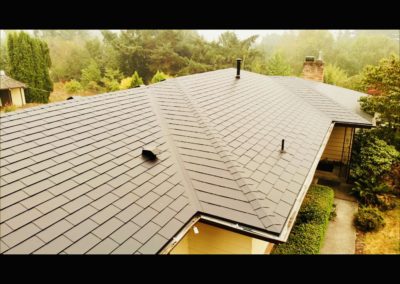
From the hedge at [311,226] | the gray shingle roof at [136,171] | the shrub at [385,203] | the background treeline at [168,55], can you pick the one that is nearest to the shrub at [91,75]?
the background treeline at [168,55]

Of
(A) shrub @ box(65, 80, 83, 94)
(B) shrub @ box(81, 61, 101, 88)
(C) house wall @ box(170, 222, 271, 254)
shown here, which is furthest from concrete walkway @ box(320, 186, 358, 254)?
(B) shrub @ box(81, 61, 101, 88)

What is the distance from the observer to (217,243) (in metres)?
6.08

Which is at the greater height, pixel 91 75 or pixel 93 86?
pixel 91 75

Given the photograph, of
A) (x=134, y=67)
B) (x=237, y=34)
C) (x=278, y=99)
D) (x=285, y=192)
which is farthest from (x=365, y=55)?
(x=285, y=192)

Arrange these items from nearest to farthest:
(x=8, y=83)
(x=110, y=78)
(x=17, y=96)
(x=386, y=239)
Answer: (x=386, y=239)
(x=8, y=83)
(x=17, y=96)
(x=110, y=78)

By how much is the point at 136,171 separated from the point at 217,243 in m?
2.20

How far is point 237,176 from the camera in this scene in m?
5.88

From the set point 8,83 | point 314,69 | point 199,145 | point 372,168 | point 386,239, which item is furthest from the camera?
point 8,83

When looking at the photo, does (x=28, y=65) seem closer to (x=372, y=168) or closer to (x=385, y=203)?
(x=372, y=168)

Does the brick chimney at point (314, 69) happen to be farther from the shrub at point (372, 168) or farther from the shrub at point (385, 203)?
the shrub at point (385, 203)

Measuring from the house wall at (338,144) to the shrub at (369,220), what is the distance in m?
3.98

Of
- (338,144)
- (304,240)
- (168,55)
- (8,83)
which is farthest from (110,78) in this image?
(304,240)

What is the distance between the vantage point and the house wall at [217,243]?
5766mm

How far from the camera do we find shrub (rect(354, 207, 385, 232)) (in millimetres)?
9477
